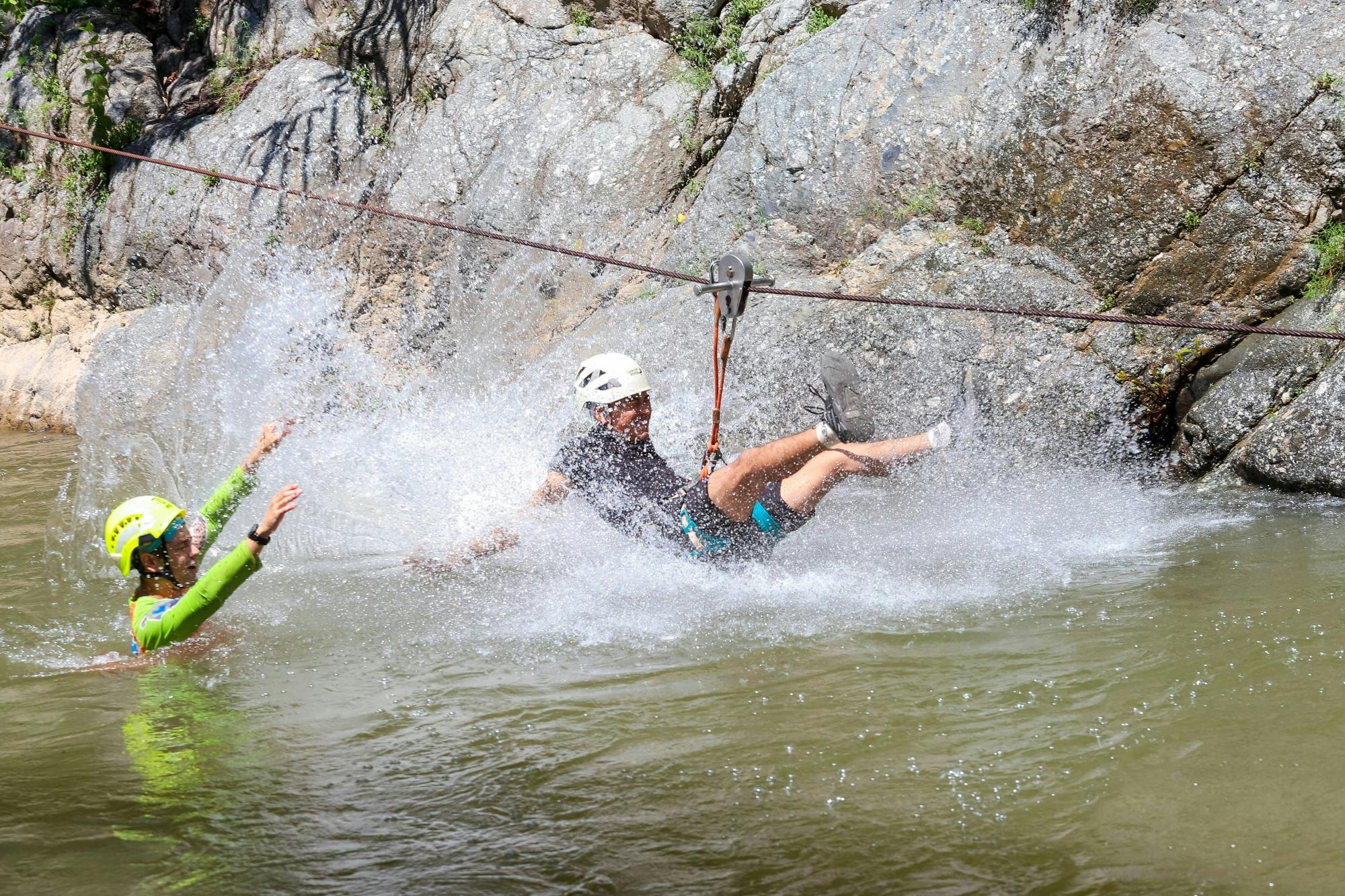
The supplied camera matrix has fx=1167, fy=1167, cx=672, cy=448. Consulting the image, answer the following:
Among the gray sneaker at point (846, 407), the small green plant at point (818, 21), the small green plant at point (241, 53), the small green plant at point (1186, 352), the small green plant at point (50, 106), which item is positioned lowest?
the gray sneaker at point (846, 407)

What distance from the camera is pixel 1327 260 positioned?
674cm

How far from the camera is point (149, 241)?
11.6 metres

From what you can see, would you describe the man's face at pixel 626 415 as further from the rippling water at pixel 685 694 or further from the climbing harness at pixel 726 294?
the rippling water at pixel 685 694

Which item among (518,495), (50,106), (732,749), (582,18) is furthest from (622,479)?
(50,106)

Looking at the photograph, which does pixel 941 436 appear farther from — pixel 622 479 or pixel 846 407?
pixel 622 479

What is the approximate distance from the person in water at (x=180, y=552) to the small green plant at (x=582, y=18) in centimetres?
711

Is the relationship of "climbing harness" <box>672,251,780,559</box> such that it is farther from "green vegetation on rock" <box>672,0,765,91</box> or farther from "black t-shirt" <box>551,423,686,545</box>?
"green vegetation on rock" <box>672,0,765,91</box>

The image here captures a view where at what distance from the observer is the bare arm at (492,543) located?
5453 millimetres

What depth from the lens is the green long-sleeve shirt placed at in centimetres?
424

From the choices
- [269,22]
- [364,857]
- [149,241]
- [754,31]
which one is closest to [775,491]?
[364,857]

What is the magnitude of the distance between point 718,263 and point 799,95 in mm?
4033

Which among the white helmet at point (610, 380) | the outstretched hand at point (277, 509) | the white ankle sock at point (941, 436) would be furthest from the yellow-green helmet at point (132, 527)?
the white ankle sock at point (941, 436)

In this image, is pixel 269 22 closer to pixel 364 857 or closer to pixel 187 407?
pixel 187 407

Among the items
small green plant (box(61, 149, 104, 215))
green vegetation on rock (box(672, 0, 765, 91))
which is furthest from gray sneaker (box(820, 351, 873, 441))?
small green plant (box(61, 149, 104, 215))
